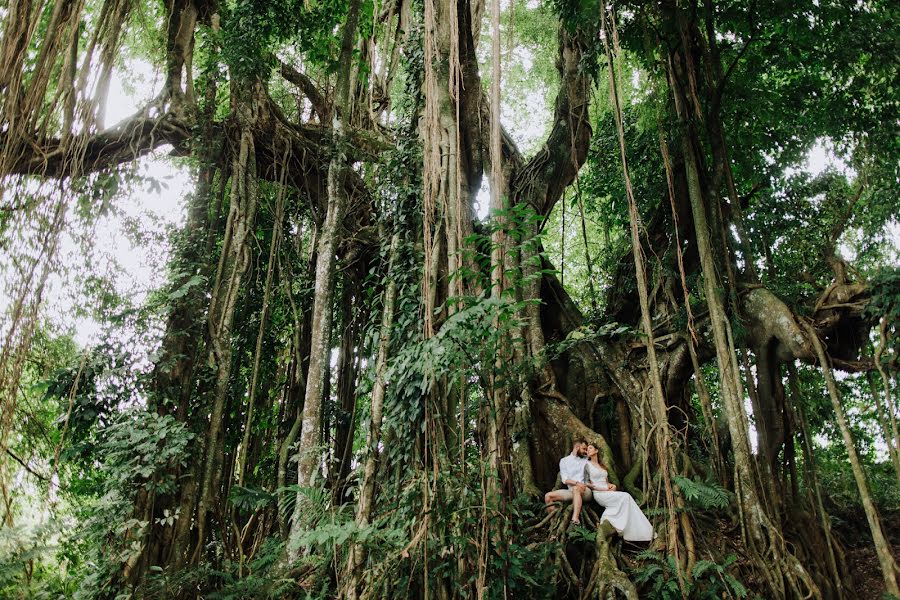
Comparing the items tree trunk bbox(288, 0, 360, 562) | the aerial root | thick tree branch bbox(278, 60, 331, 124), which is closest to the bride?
the aerial root

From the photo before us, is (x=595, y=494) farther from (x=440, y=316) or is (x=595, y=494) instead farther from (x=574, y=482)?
(x=440, y=316)

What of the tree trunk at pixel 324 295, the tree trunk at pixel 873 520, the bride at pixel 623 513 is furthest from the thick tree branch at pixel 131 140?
the tree trunk at pixel 873 520

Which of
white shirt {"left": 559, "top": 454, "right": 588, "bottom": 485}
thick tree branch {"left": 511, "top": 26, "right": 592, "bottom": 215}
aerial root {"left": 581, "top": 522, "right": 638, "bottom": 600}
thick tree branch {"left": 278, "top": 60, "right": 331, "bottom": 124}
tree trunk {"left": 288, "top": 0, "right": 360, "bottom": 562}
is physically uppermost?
thick tree branch {"left": 278, "top": 60, "right": 331, "bottom": 124}

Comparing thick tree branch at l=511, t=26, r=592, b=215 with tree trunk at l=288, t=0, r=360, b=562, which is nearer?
tree trunk at l=288, t=0, r=360, b=562

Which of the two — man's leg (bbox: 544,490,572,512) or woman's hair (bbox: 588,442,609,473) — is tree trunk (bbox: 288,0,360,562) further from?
woman's hair (bbox: 588,442,609,473)

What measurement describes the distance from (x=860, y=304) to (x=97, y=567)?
538cm

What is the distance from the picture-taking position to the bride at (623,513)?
416 centimetres

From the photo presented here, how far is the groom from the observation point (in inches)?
171

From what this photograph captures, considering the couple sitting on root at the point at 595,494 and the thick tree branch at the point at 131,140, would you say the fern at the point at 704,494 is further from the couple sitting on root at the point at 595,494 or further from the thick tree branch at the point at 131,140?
the thick tree branch at the point at 131,140

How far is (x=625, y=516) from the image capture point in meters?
4.20

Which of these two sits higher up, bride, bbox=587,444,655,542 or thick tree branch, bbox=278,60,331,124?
thick tree branch, bbox=278,60,331,124

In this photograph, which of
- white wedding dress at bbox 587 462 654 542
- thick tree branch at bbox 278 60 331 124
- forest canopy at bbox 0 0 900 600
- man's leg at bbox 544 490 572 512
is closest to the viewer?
forest canopy at bbox 0 0 900 600

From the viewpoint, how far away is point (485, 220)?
3910mm

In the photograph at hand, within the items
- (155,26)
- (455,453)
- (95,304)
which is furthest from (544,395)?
(155,26)
